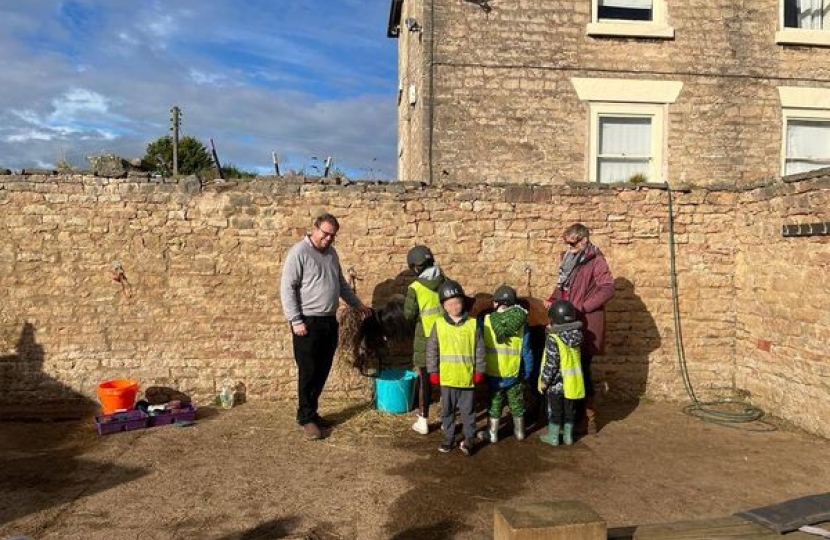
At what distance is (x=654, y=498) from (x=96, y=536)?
4018mm

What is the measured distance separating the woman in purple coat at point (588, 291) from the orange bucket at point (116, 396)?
15.7 ft

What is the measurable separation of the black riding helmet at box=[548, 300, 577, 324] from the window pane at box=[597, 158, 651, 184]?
209 inches

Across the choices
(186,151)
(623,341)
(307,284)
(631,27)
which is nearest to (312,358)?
(307,284)

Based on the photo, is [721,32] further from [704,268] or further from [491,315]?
[491,315]

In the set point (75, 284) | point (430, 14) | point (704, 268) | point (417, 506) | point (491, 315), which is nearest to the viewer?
point (417, 506)

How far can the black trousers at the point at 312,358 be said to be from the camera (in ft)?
20.7

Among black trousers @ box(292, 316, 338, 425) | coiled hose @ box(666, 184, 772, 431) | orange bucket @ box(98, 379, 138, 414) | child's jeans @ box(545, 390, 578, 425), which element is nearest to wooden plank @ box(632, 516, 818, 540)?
child's jeans @ box(545, 390, 578, 425)

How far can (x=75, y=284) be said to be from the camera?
734 cm

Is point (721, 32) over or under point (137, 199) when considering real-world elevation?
over

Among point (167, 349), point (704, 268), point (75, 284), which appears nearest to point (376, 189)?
point (167, 349)

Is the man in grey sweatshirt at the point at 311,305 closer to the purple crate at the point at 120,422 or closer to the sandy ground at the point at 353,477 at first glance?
the sandy ground at the point at 353,477

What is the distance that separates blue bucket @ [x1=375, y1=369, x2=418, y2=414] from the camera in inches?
287

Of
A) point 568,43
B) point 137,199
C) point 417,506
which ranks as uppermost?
point 568,43

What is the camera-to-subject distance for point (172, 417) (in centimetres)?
684
